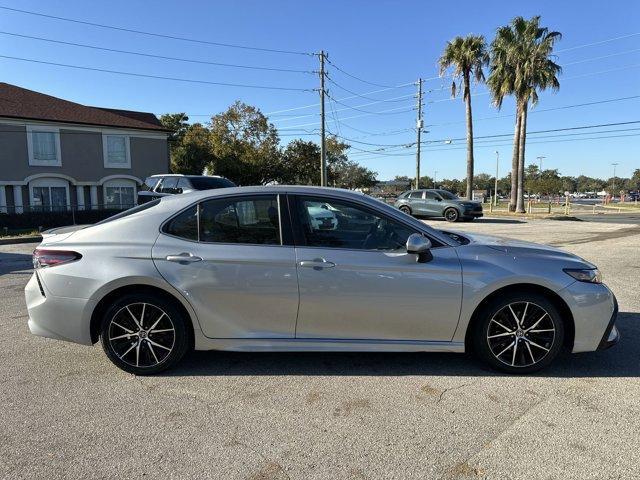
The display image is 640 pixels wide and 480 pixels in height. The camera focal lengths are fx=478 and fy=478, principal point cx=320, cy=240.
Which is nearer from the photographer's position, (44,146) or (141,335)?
(141,335)

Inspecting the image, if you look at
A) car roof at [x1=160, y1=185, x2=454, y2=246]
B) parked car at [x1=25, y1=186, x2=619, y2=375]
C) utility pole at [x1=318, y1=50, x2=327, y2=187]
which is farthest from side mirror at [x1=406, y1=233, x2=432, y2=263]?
utility pole at [x1=318, y1=50, x2=327, y2=187]

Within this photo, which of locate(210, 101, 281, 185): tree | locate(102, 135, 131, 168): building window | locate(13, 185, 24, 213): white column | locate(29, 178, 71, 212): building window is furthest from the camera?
locate(210, 101, 281, 185): tree

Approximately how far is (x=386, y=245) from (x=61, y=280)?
2.69m

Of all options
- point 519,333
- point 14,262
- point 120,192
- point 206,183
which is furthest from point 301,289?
point 120,192

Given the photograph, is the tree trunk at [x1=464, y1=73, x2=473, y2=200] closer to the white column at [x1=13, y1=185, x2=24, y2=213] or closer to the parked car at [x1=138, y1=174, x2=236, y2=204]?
the parked car at [x1=138, y1=174, x2=236, y2=204]

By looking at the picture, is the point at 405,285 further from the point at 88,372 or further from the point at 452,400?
the point at 88,372

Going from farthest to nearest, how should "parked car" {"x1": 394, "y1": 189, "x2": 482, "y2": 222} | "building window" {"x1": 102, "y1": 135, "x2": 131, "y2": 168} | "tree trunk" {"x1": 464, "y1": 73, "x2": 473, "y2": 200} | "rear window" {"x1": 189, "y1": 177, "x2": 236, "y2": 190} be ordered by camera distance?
1. "tree trunk" {"x1": 464, "y1": 73, "x2": 473, "y2": 200}
2. "building window" {"x1": 102, "y1": 135, "x2": 131, "y2": 168}
3. "parked car" {"x1": 394, "y1": 189, "x2": 482, "y2": 222}
4. "rear window" {"x1": 189, "y1": 177, "x2": 236, "y2": 190}

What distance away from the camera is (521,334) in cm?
395

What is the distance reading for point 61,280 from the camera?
3939mm

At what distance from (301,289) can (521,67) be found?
31.0 metres

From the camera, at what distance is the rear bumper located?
3.93 metres

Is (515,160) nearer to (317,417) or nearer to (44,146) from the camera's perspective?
(44,146)

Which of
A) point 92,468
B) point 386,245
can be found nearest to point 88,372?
point 92,468

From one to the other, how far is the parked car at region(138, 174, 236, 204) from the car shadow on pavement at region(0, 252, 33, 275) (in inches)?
142
